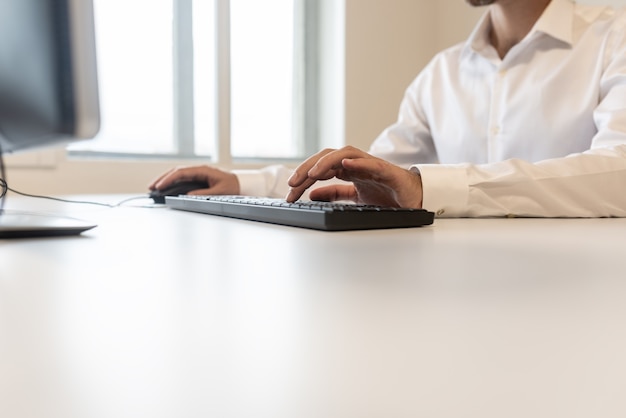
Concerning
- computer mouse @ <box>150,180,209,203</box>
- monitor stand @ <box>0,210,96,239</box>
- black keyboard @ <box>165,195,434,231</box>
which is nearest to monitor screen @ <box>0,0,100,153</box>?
monitor stand @ <box>0,210,96,239</box>

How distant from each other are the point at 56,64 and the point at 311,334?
0.25m

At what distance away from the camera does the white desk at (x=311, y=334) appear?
0.46ft

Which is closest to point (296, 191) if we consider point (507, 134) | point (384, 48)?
point (507, 134)

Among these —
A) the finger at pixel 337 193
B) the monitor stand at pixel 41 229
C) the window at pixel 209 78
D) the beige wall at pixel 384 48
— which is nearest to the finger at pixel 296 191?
the finger at pixel 337 193

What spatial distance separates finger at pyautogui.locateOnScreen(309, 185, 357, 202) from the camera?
2.87ft

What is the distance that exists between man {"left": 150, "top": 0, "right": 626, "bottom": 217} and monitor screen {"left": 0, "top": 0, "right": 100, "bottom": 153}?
361 millimetres

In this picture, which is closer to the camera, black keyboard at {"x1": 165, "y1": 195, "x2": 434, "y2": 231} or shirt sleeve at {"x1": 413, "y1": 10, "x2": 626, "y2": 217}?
black keyboard at {"x1": 165, "y1": 195, "x2": 434, "y2": 231}

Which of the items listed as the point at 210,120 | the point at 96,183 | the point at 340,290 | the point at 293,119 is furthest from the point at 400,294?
the point at 293,119

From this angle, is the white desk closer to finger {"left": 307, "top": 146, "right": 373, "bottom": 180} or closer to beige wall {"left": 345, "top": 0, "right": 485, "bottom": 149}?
finger {"left": 307, "top": 146, "right": 373, "bottom": 180}

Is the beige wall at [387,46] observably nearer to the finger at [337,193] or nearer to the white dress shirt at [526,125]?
the white dress shirt at [526,125]

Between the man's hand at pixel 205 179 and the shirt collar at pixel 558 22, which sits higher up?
the shirt collar at pixel 558 22

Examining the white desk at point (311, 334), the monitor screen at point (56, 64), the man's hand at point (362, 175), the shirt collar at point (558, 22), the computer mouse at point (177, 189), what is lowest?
the white desk at point (311, 334)

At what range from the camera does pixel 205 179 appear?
111 centimetres

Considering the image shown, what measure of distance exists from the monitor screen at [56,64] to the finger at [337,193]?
0.53 m
